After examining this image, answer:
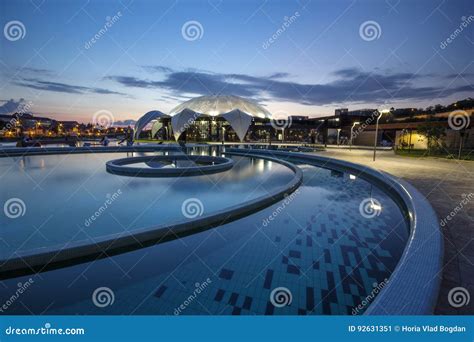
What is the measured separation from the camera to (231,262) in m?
4.30

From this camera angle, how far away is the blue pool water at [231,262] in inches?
131

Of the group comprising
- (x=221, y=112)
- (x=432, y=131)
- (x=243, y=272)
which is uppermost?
(x=221, y=112)

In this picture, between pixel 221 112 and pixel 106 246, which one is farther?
pixel 221 112

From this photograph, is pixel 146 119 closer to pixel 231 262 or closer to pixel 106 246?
pixel 106 246

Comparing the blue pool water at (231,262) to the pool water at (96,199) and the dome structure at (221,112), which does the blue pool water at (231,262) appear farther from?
the dome structure at (221,112)

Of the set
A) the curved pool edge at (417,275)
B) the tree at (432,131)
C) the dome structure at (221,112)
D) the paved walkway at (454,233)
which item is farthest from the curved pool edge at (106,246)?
the dome structure at (221,112)

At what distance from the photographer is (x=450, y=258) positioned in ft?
11.2

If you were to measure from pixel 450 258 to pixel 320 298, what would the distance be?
6.27 ft

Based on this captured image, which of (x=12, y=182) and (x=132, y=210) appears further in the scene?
(x=12, y=182)

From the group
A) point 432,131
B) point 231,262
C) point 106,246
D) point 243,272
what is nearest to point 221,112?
point 432,131

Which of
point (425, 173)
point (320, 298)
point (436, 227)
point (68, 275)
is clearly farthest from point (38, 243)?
point (425, 173)

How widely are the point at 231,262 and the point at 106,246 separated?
228 centimetres

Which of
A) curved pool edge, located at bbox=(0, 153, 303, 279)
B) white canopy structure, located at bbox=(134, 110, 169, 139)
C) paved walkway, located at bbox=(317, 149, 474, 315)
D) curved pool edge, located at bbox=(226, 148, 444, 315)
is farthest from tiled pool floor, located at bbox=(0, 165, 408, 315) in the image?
white canopy structure, located at bbox=(134, 110, 169, 139)
